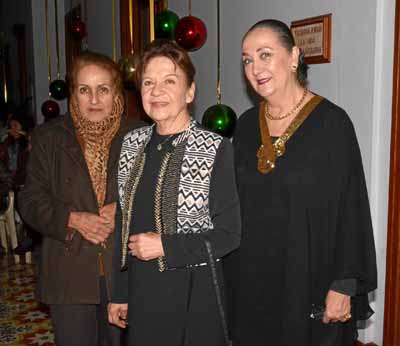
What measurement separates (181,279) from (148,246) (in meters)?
0.16

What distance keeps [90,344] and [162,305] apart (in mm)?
585

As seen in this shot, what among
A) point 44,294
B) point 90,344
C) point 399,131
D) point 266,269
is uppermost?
point 399,131

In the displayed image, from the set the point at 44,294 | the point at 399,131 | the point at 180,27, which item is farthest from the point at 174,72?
the point at 180,27

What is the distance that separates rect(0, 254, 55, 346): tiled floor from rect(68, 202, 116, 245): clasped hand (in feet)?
5.51

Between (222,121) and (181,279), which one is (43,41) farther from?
(181,279)

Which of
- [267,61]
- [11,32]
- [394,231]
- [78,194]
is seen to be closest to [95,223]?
[78,194]

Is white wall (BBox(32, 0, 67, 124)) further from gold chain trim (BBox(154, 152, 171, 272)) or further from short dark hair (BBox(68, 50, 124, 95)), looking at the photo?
gold chain trim (BBox(154, 152, 171, 272))

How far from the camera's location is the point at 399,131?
92.0 inches

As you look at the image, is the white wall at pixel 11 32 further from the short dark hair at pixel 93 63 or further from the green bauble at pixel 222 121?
the short dark hair at pixel 93 63

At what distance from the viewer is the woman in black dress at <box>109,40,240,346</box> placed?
149 cm

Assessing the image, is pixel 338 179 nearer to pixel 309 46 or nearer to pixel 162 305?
pixel 162 305

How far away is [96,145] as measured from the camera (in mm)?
1913

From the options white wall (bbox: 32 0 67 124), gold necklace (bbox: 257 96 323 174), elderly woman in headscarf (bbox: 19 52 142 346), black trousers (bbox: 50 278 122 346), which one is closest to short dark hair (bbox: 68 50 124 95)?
elderly woman in headscarf (bbox: 19 52 142 346)

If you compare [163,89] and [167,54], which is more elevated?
[167,54]
